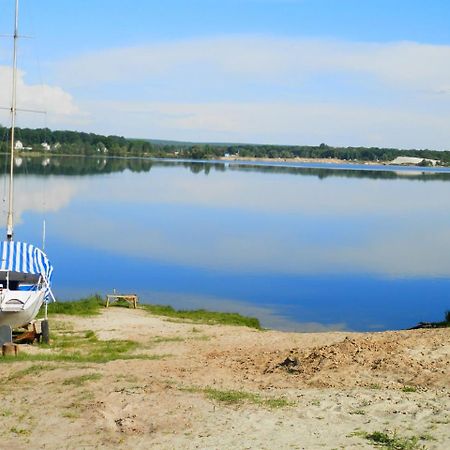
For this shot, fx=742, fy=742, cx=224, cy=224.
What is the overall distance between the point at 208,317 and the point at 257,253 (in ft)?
67.0

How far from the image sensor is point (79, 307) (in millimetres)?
26469

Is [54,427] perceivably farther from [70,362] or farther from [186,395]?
[70,362]

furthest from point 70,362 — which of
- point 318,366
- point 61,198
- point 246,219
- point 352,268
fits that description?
point 61,198

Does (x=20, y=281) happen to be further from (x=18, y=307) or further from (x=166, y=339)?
(x=166, y=339)

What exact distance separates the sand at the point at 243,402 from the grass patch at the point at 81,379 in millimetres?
61

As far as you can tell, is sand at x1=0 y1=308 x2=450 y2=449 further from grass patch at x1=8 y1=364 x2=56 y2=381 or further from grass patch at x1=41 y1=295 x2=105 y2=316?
grass patch at x1=41 y1=295 x2=105 y2=316

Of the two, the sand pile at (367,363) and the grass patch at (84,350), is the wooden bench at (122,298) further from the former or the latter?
the sand pile at (367,363)

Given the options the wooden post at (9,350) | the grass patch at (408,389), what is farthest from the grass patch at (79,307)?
the grass patch at (408,389)

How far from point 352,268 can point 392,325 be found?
501 inches

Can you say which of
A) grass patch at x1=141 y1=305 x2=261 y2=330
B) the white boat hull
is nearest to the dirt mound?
the white boat hull

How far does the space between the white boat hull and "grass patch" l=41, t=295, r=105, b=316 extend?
431cm

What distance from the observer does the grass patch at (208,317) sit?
85.1 feet

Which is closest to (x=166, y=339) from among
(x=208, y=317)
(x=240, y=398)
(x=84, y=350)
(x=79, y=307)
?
(x=84, y=350)

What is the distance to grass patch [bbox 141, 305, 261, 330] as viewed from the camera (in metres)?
26.0
